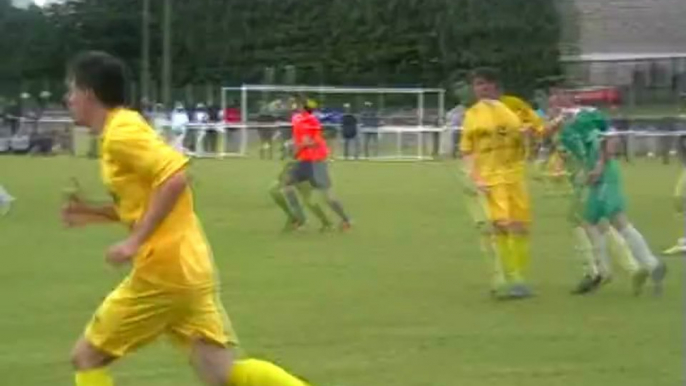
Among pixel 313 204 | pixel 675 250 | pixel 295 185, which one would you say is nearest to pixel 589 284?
pixel 675 250

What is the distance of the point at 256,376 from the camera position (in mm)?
8500

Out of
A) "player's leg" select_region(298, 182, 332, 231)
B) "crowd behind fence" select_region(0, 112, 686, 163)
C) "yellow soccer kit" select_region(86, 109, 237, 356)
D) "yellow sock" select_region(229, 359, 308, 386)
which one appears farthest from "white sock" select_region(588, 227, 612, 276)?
"crowd behind fence" select_region(0, 112, 686, 163)

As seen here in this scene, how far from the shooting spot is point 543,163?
120ft

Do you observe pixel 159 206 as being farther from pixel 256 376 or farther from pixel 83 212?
pixel 256 376

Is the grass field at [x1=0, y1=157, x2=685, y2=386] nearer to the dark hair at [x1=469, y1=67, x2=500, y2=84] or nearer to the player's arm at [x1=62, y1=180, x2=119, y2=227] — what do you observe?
the dark hair at [x1=469, y1=67, x2=500, y2=84]

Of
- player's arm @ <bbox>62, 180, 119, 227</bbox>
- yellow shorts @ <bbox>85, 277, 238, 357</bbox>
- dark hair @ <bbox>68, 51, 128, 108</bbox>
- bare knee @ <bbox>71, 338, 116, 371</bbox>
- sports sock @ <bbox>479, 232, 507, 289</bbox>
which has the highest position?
dark hair @ <bbox>68, 51, 128, 108</bbox>

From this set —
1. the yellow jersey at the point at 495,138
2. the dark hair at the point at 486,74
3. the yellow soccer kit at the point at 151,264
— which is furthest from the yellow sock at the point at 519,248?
the yellow soccer kit at the point at 151,264

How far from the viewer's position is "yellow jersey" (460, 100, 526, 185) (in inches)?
635

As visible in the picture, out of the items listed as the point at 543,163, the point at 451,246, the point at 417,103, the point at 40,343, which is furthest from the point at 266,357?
the point at 417,103

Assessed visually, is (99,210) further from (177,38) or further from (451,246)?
(177,38)

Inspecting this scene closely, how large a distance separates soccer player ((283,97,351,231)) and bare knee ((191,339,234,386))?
52.0 feet

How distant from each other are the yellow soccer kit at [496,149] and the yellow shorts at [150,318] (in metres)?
7.91

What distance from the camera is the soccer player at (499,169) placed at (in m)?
16.1

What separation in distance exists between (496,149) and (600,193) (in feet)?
3.40
